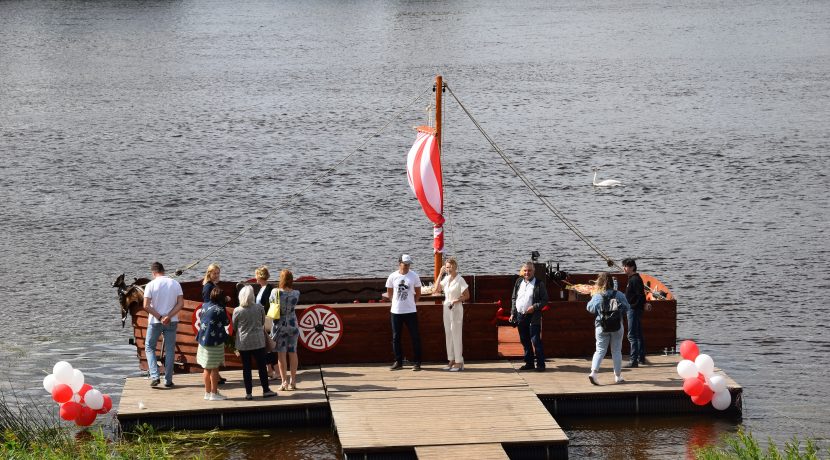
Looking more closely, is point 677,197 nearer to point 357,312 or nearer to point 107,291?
point 107,291

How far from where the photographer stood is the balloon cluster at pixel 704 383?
17859 millimetres

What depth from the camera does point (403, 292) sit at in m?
18.6

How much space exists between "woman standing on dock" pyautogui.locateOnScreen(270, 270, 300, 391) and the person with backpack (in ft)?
14.3

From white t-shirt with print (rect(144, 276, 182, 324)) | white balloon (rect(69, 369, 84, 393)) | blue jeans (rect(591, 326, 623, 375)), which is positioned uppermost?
white t-shirt with print (rect(144, 276, 182, 324))

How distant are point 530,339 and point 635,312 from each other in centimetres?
173

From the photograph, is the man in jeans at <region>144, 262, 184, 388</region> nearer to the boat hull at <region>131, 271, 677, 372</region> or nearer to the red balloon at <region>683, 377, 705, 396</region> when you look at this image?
the boat hull at <region>131, 271, 677, 372</region>

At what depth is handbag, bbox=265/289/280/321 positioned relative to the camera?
18.0 m

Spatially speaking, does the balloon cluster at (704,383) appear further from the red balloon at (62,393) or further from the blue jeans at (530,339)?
the red balloon at (62,393)

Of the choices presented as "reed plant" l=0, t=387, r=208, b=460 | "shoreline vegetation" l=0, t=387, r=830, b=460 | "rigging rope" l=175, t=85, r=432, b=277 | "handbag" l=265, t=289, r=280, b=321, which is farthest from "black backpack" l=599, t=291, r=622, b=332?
"rigging rope" l=175, t=85, r=432, b=277

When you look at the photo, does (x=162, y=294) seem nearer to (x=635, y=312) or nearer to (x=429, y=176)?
(x=429, y=176)

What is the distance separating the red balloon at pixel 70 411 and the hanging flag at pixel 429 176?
6.49 meters

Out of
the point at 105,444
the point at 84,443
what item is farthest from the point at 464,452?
the point at 84,443

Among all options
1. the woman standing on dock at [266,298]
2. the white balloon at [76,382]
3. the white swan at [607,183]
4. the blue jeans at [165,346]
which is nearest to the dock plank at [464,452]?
the woman standing on dock at [266,298]

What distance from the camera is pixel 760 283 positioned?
30.5 meters
